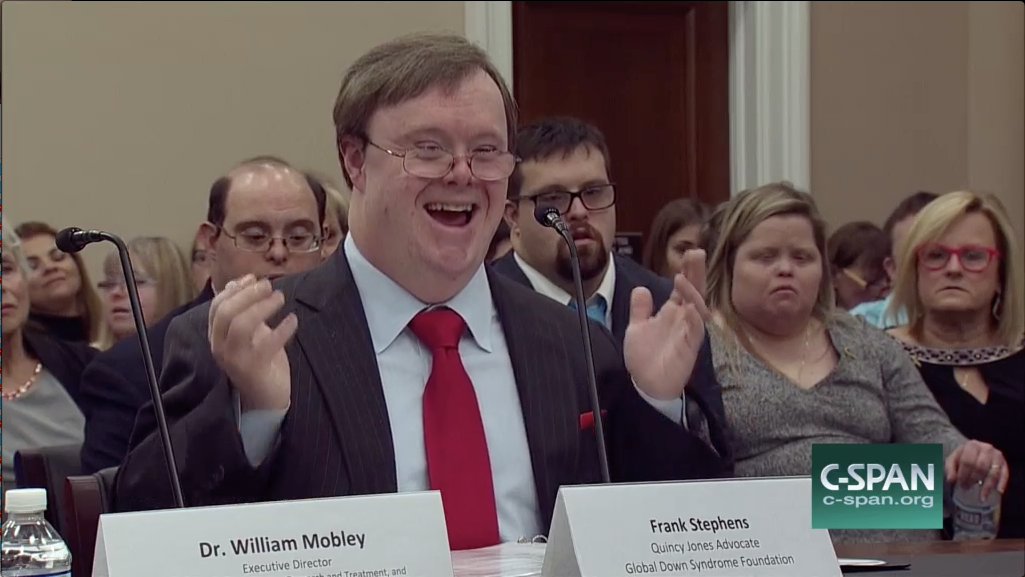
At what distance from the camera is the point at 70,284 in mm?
3750

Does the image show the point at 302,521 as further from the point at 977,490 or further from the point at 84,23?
the point at 84,23

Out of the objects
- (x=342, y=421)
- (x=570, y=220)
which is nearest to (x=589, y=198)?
(x=570, y=220)

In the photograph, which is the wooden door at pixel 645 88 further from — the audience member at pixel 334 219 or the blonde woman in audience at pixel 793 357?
the blonde woman in audience at pixel 793 357

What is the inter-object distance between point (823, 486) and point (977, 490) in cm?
120

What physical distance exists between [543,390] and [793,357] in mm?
1148

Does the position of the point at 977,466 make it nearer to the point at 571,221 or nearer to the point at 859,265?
the point at 571,221

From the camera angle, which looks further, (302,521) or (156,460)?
(156,460)

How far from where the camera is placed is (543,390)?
1.88m

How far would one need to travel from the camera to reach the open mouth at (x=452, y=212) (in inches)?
73.6

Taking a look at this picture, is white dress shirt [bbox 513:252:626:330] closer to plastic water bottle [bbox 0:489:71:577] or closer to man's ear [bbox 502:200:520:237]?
man's ear [bbox 502:200:520:237]

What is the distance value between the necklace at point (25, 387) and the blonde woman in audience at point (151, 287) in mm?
435

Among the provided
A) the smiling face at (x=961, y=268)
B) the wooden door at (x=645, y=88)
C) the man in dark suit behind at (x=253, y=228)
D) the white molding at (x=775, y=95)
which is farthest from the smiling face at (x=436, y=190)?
the white molding at (x=775, y=95)

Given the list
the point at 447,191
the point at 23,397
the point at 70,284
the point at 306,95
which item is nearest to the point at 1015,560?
the point at 447,191

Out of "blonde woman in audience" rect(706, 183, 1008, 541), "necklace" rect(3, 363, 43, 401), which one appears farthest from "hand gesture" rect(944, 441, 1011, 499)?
"necklace" rect(3, 363, 43, 401)
